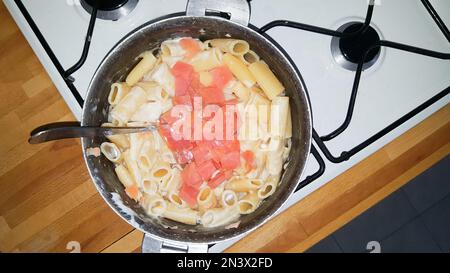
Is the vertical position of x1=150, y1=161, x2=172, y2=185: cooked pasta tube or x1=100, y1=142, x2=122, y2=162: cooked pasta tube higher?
x1=100, y1=142, x2=122, y2=162: cooked pasta tube

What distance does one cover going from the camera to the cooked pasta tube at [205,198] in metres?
0.78

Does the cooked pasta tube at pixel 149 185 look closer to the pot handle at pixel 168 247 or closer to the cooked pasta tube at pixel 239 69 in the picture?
the pot handle at pixel 168 247

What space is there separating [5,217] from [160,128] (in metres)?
0.41

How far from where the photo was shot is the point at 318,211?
0.89m

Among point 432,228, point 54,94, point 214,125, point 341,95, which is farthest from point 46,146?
point 432,228

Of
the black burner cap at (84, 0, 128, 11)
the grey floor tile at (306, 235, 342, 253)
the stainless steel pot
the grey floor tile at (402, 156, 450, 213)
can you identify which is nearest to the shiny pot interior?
the stainless steel pot

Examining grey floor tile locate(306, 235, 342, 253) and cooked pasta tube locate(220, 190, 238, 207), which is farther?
grey floor tile locate(306, 235, 342, 253)

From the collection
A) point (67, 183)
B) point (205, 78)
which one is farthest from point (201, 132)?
point (67, 183)

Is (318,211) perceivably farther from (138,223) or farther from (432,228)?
(432,228)

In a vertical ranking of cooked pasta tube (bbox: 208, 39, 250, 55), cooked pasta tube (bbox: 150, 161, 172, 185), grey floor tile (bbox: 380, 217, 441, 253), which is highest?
cooked pasta tube (bbox: 208, 39, 250, 55)

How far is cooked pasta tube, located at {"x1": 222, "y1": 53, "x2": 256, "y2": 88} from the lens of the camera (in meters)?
0.77

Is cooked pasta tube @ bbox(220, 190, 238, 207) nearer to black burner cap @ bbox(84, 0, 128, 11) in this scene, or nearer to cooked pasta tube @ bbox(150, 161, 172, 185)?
cooked pasta tube @ bbox(150, 161, 172, 185)

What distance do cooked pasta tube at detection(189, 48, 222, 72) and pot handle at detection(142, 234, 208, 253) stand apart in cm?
33
